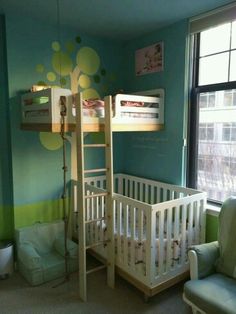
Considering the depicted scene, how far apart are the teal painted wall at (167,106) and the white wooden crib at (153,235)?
35 cm

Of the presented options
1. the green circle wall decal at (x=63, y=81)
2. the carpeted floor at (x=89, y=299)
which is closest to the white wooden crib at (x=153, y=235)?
the carpeted floor at (x=89, y=299)

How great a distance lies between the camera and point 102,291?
256cm

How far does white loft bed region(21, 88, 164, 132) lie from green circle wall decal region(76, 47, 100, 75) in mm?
771

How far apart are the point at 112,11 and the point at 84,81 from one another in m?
0.93

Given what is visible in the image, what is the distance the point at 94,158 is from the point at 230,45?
2.00 m

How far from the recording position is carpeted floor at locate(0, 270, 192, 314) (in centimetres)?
230

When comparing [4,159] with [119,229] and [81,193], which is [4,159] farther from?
[119,229]

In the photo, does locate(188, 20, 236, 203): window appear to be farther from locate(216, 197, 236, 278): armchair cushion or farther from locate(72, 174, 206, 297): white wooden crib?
locate(216, 197, 236, 278): armchair cushion

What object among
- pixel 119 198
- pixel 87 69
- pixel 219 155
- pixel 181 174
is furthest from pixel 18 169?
pixel 219 155

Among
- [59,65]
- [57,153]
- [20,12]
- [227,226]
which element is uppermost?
[20,12]

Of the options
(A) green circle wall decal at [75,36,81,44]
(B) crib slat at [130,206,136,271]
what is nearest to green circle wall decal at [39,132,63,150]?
(A) green circle wall decal at [75,36,81,44]

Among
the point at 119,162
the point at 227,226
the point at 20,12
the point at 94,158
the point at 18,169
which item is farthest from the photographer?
the point at 119,162

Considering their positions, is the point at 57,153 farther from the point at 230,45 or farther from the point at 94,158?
the point at 230,45

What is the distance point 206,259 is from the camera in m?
2.16
